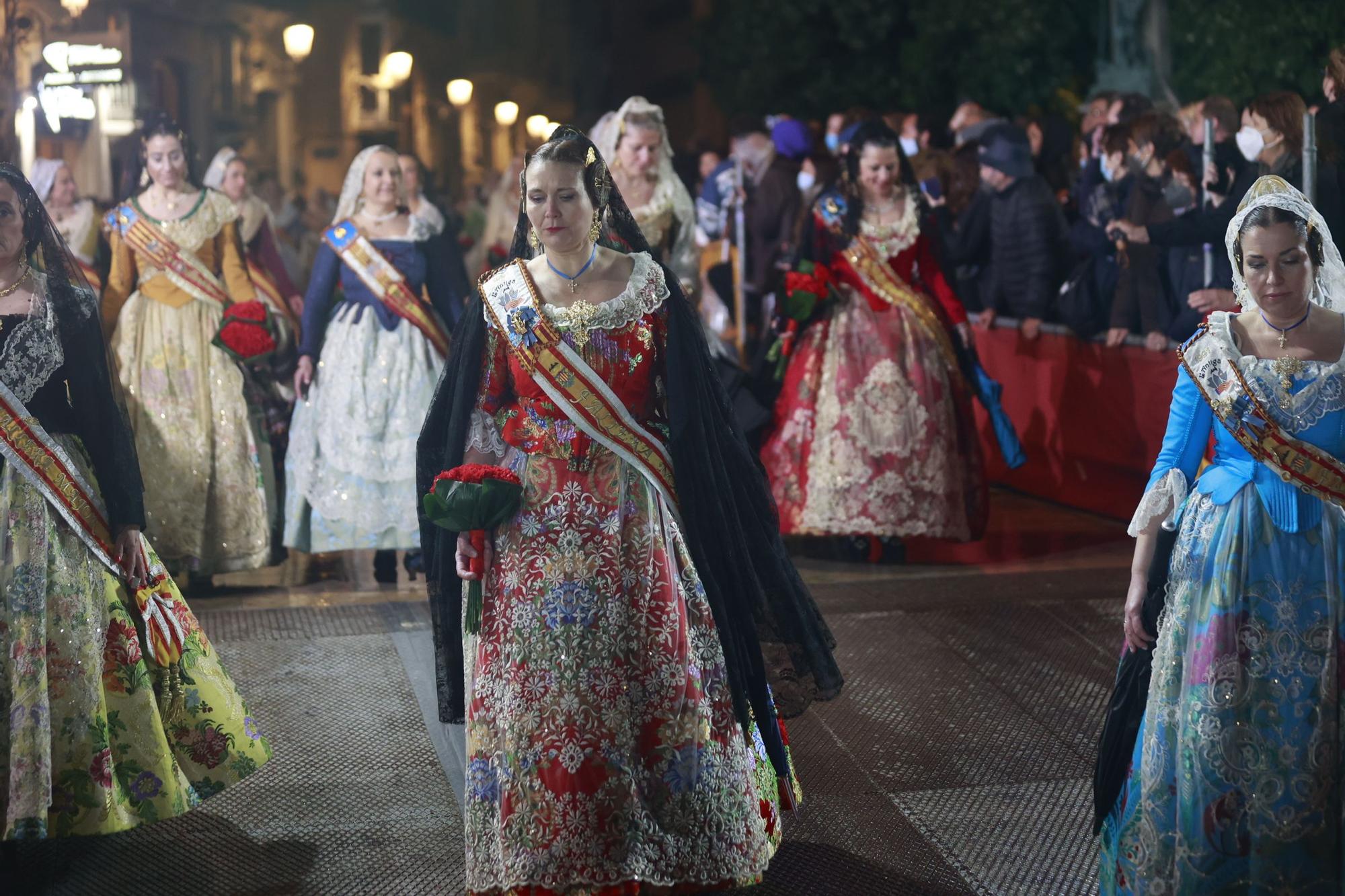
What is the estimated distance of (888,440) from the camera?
278 inches

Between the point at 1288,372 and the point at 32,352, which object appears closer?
the point at 1288,372

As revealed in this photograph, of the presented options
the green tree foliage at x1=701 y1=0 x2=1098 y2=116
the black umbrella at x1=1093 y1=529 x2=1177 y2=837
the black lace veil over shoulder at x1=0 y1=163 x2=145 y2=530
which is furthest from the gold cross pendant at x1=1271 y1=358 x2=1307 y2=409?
the green tree foliage at x1=701 y1=0 x2=1098 y2=116

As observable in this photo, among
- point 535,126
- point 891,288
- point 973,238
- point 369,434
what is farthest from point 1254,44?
point 535,126

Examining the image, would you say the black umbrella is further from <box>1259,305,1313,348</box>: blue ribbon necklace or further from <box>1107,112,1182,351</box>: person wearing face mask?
<box>1107,112,1182,351</box>: person wearing face mask

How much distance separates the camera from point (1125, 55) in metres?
12.9

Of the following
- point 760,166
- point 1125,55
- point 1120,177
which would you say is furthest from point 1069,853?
point 1125,55

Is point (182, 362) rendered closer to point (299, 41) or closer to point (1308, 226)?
point (1308, 226)

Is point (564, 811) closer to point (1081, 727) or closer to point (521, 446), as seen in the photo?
point (521, 446)

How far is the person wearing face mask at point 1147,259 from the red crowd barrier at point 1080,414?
0.12 meters

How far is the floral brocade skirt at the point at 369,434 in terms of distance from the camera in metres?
6.80

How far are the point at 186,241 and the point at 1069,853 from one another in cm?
424

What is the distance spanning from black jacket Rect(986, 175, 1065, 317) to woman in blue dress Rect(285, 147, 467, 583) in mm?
3013

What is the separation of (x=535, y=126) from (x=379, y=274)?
388 inches

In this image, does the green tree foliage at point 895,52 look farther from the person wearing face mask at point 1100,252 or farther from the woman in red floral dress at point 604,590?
the woman in red floral dress at point 604,590
